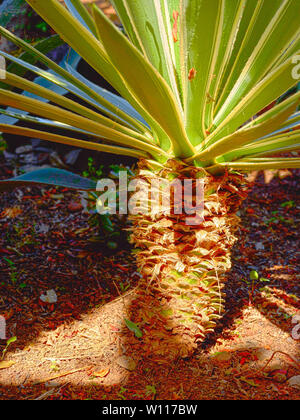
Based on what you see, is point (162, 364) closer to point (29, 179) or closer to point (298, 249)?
point (29, 179)

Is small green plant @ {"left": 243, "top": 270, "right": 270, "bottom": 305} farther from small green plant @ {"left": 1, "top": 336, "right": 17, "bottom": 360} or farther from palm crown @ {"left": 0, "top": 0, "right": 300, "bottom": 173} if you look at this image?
small green plant @ {"left": 1, "top": 336, "right": 17, "bottom": 360}

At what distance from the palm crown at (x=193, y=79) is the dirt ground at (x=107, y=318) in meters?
0.78

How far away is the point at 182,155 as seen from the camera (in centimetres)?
115

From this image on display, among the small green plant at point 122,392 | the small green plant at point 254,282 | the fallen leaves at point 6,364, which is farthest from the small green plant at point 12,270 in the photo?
the small green plant at point 254,282

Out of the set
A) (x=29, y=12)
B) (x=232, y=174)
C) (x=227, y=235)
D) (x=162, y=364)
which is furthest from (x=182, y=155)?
(x=29, y=12)

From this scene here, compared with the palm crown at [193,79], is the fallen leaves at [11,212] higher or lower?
lower

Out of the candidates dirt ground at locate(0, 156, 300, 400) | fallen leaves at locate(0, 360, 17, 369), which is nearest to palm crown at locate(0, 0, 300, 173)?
dirt ground at locate(0, 156, 300, 400)

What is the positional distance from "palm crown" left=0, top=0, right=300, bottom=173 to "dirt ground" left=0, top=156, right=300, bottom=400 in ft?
2.57

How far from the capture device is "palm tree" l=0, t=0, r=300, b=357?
949 mm

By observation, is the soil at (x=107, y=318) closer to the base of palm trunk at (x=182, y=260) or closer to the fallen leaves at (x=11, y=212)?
the fallen leaves at (x=11, y=212)

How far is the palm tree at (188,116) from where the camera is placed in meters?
0.95

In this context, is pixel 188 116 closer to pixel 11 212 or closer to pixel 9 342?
pixel 9 342

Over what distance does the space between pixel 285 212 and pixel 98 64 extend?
1959 mm

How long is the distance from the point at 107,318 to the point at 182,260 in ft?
2.06
